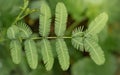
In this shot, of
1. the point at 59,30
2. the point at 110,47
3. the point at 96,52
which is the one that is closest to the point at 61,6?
the point at 59,30

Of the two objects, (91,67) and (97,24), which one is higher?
(97,24)

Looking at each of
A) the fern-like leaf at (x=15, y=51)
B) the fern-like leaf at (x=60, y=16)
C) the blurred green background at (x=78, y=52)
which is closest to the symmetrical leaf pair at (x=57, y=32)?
the fern-like leaf at (x=60, y=16)

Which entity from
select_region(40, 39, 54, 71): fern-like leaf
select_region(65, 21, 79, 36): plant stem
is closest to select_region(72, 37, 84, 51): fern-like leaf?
select_region(40, 39, 54, 71): fern-like leaf

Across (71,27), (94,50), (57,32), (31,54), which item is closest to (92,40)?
(94,50)

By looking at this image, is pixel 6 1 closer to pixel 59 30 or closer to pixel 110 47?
pixel 59 30

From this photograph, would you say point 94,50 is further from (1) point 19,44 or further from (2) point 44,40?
(1) point 19,44

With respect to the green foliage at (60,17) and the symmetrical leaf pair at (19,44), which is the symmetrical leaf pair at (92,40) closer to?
the green foliage at (60,17)

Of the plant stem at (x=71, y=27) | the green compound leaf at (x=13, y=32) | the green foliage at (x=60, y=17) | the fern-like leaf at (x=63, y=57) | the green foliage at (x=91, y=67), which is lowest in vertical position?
the green foliage at (x=91, y=67)
